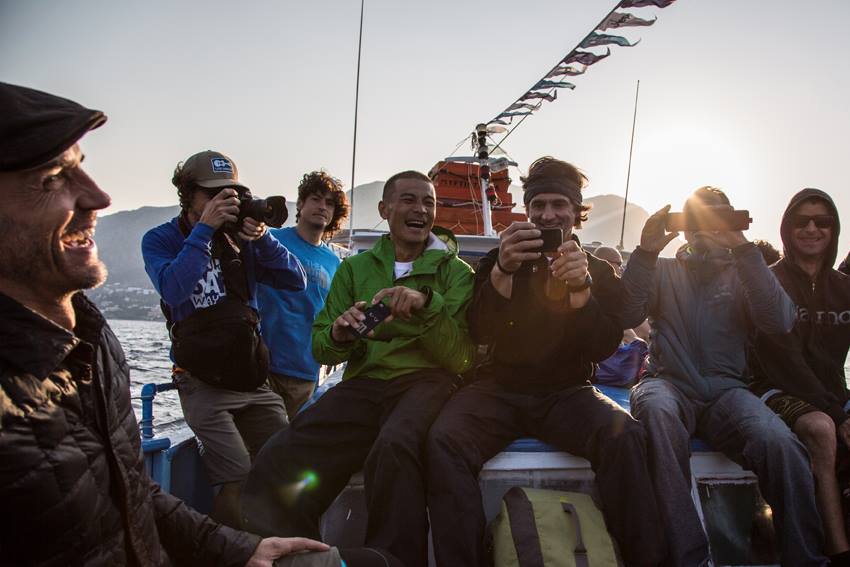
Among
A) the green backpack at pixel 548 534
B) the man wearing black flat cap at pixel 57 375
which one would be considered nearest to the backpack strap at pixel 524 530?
the green backpack at pixel 548 534

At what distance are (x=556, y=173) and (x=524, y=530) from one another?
1.94 m

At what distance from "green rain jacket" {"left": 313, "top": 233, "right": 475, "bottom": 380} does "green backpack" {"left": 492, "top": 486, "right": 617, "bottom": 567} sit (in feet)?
2.84

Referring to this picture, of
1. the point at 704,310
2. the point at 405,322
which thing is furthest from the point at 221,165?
the point at 704,310

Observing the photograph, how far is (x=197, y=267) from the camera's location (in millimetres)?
2762

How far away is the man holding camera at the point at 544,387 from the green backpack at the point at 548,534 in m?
0.09

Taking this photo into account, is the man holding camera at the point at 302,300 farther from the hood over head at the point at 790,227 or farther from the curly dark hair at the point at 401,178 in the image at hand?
the hood over head at the point at 790,227

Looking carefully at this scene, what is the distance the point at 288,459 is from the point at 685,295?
8.18 ft

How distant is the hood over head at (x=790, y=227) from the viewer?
327 centimetres

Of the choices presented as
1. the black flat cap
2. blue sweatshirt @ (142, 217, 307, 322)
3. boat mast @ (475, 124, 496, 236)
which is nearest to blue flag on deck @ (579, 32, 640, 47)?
boat mast @ (475, 124, 496, 236)

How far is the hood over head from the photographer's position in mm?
3268

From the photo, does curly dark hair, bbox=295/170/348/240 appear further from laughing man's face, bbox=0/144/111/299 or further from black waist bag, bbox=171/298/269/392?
laughing man's face, bbox=0/144/111/299

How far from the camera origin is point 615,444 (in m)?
2.33

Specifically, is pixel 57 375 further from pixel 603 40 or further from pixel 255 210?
pixel 603 40

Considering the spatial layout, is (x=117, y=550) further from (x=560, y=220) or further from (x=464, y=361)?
(x=560, y=220)
